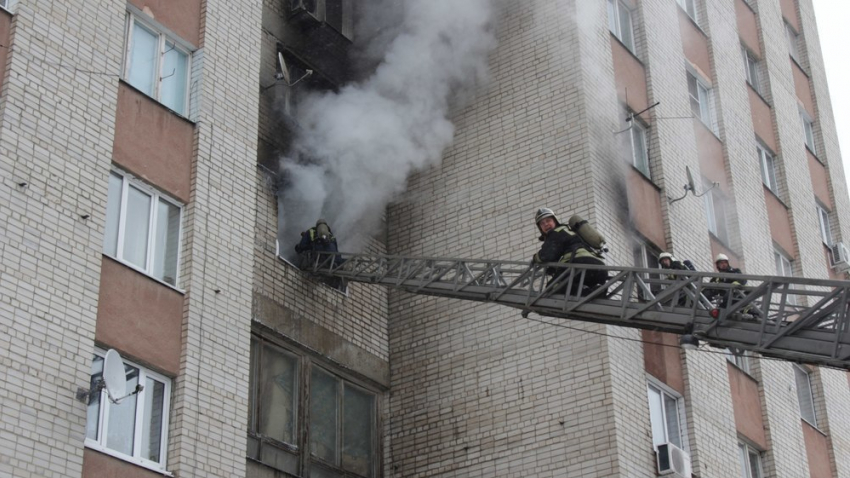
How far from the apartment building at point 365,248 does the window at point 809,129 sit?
9.96 feet

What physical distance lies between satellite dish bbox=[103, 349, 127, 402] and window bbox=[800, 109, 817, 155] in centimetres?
2119

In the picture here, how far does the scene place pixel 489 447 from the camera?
57.3 ft

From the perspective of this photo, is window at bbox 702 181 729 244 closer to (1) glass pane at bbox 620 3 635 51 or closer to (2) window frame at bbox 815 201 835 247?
(1) glass pane at bbox 620 3 635 51

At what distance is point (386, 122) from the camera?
2031 centimetres

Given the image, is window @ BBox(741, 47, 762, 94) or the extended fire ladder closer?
the extended fire ladder

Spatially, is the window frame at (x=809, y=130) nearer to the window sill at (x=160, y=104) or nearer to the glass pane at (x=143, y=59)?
the window sill at (x=160, y=104)

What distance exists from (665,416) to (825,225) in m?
11.8

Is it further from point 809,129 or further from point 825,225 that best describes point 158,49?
point 809,129

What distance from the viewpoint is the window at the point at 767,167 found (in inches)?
1012

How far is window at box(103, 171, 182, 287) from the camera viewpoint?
13.2 metres

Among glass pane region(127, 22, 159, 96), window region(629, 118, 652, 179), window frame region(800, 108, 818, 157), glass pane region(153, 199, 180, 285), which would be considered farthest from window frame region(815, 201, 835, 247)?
glass pane region(153, 199, 180, 285)

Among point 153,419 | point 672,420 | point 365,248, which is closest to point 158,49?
point 153,419

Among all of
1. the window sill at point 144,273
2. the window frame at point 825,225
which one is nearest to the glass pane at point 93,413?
the window sill at point 144,273

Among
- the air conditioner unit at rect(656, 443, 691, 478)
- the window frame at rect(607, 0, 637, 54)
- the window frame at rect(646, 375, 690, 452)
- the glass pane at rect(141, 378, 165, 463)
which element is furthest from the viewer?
the window frame at rect(607, 0, 637, 54)
